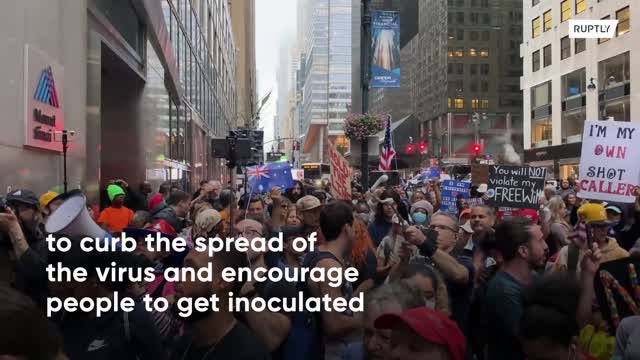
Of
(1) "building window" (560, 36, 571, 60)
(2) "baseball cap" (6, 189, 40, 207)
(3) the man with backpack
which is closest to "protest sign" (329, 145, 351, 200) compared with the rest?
(2) "baseball cap" (6, 189, 40, 207)

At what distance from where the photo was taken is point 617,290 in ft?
14.8

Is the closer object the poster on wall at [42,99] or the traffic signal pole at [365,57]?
the poster on wall at [42,99]

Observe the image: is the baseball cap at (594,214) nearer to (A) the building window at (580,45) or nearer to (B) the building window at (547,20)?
(A) the building window at (580,45)

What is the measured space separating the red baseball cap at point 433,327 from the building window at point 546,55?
5509cm

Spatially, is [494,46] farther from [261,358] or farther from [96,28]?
[261,358]

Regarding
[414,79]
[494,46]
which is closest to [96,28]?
[494,46]

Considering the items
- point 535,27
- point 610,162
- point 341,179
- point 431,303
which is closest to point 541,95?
point 535,27

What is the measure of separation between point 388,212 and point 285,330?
516 cm

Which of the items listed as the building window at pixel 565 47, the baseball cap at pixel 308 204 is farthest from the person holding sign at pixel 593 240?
the building window at pixel 565 47

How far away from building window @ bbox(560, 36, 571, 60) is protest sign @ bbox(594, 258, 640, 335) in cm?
4956

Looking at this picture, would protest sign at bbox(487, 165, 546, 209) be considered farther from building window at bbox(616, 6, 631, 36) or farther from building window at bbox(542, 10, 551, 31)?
building window at bbox(542, 10, 551, 31)

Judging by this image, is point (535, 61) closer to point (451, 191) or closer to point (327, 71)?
point (451, 191)

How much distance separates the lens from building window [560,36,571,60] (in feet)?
165

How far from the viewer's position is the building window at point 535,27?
55844mm
